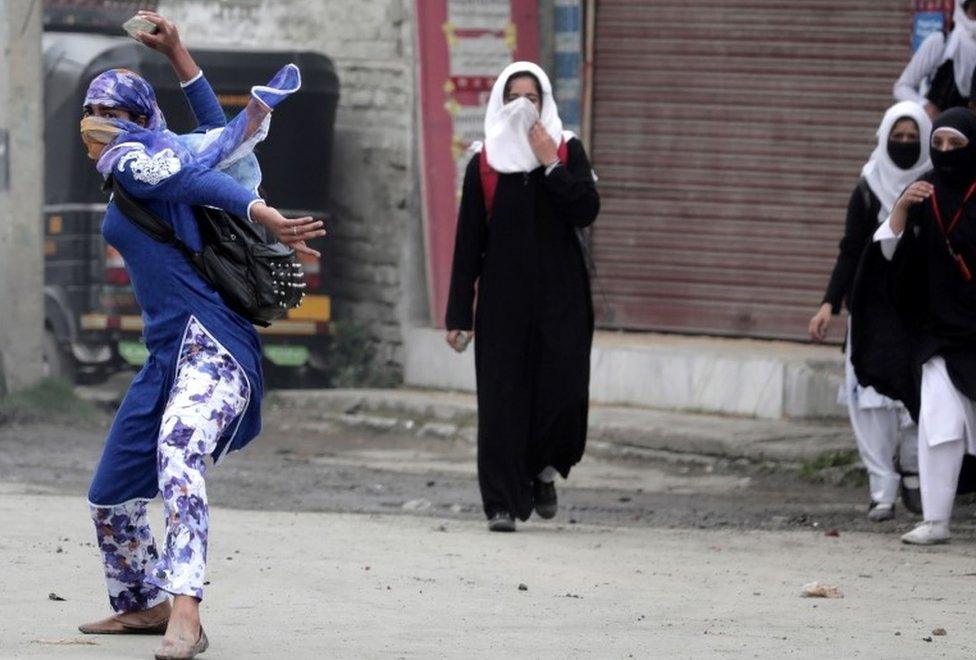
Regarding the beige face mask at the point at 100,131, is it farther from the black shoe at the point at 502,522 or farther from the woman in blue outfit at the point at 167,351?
the black shoe at the point at 502,522

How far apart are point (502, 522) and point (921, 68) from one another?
11.4 feet

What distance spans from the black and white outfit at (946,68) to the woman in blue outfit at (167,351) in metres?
5.01

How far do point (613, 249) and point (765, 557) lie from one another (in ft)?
20.3

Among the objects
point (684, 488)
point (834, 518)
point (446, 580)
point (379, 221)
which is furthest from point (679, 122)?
point (446, 580)

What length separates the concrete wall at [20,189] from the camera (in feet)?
→ 40.6

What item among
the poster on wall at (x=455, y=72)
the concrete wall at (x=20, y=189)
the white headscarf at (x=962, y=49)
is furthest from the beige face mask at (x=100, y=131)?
the poster on wall at (x=455, y=72)

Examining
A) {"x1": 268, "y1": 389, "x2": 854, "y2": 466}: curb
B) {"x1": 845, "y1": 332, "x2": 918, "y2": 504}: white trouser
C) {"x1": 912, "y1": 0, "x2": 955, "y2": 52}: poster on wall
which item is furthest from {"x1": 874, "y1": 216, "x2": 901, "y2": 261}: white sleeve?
{"x1": 912, "y1": 0, "x2": 955, "y2": 52}: poster on wall

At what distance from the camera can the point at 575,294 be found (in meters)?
8.70

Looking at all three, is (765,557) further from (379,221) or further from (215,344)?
(379,221)

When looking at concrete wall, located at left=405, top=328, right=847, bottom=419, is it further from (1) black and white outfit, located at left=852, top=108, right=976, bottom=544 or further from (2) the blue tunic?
(2) the blue tunic

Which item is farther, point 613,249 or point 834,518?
point 613,249

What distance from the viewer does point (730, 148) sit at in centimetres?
1338

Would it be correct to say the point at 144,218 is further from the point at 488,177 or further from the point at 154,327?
the point at 488,177

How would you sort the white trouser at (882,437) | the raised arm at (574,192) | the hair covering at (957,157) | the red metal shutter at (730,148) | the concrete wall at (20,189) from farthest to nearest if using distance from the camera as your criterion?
the red metal shutter at (730,148) < the concrete wall at (20,189) < the white trouser at (882,437) < the raised arm at (574,192) < the hair covering at (957,157)
